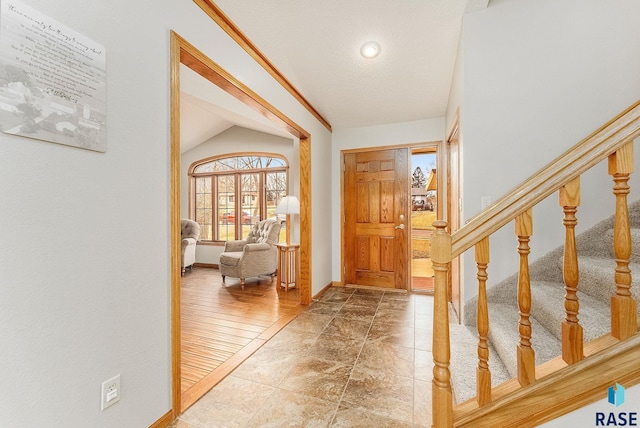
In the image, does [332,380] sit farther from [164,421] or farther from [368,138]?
[368,138]

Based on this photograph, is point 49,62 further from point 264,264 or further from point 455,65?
point 264,264

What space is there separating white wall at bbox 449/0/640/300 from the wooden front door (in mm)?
1807

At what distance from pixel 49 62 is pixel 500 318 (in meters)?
2.65

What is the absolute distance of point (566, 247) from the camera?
3.51 feet

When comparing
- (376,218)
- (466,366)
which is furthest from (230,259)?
(466,366)

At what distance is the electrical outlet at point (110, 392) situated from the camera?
121 cm

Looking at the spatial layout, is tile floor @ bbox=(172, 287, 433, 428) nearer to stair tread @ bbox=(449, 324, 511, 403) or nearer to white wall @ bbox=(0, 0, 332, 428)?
stair tread @ bbox=(449, 324, 511, 403)

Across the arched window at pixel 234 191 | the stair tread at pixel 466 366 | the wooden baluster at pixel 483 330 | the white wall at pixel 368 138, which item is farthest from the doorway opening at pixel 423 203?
the wooden baluster at pixel 483 330

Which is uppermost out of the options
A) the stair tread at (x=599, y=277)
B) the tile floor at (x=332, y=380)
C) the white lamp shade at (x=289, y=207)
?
the white lamp shade at (x=289, y=207)

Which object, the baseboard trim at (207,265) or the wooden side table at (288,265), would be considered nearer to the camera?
the wooden side table at (288,265)

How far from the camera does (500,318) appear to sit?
1843mm

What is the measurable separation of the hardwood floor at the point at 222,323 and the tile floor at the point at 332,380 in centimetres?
11

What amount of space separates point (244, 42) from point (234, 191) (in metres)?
3.94

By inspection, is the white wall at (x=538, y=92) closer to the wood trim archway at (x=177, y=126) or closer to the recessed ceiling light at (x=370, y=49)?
the recessed ceiling light at (x=370, y=49)
